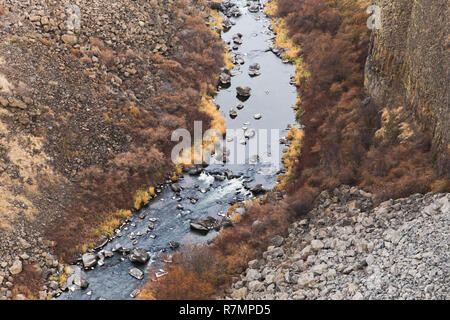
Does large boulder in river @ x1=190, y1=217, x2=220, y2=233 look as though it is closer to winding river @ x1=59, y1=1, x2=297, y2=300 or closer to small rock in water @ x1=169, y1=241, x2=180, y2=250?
winding river @ x1=59, y1=1, x2=297, y2=300

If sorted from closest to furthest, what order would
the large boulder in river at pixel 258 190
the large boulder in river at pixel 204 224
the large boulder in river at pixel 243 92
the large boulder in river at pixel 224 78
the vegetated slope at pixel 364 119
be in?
the vegetated slope at pixel 364 119 < the large boulder in river at pixel 204 224 < the large boulder in river at pixel 258 190 < the large boulder in river at pixel 243 92 < the large boulder in river at pixel 224 78

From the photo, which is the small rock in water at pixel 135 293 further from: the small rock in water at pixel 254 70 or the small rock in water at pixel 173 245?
the small rock in water at pixel 254 70

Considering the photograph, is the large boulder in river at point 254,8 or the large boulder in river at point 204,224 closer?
the large boulder in river at point 204,224

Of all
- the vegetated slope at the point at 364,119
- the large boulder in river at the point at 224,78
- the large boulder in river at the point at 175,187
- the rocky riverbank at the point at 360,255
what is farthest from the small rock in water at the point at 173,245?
the large boulder in river at the point at 224,78

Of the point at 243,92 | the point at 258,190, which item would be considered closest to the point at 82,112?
the point at 258,190

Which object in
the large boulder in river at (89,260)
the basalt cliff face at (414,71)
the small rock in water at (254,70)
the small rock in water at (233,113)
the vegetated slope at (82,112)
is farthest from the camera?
the small rock in water at (254,70)

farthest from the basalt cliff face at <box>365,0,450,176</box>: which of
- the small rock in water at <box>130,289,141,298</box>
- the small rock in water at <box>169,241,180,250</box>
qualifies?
the small rock in water at <box>130,289,141,298</box>

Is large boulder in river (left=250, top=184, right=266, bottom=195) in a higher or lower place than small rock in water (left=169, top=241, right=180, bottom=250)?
higher
